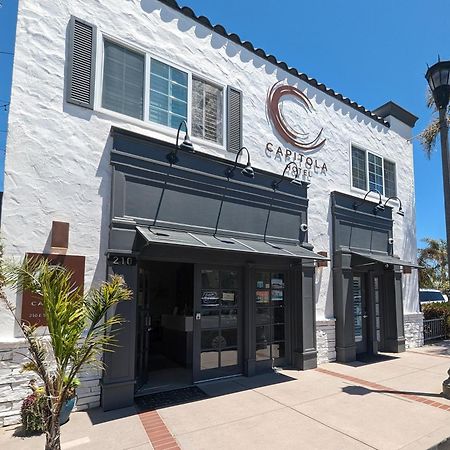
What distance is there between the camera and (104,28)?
6449 mm

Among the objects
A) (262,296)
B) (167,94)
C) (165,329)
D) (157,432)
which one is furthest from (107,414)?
(167,94)

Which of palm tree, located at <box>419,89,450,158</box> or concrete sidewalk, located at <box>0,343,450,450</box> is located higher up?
palm tree, located at <box>419,89,450,158</box>

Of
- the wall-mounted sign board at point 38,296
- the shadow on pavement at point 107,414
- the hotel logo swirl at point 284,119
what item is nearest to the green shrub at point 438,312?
the hotel logo swirl at point 284,119

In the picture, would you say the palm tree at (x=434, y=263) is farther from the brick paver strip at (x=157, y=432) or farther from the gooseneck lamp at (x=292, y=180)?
the brick paver strip at (x=157, y=432)

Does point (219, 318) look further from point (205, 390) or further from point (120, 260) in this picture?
point (120, 260)

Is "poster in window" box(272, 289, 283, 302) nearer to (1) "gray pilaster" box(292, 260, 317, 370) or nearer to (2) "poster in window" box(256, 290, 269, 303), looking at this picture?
(2) "poster in window" box(256, 290, 269, 303)

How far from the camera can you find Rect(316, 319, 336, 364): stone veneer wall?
893cm

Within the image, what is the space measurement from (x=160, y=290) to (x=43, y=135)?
670 cm

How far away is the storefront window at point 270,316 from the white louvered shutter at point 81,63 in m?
4.85

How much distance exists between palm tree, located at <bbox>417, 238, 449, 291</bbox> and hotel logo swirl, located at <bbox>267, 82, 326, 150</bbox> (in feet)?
60.9

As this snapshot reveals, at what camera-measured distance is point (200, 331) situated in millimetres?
7055

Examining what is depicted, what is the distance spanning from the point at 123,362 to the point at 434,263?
2709 cm

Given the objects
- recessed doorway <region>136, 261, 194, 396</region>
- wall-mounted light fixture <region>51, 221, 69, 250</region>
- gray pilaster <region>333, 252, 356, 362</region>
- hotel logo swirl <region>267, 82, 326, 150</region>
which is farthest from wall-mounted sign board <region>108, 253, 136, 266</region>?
gray pilaster <region>333, 252, 356, 362</region>

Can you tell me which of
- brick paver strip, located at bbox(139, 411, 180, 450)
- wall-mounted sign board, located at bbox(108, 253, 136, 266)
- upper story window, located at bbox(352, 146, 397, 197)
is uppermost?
upper story window, located at bbox(352, 146, 397, 197)
